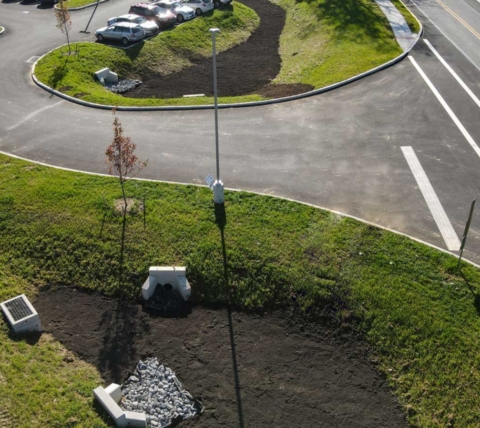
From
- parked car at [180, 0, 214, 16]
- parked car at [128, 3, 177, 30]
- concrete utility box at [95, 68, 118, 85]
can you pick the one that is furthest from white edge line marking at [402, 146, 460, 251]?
parked car at [180, 0, 214, 16]

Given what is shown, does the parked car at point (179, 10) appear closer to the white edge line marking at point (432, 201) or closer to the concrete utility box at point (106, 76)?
the concrete utility box at point (106, 76)

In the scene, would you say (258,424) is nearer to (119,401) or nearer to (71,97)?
(119,401)

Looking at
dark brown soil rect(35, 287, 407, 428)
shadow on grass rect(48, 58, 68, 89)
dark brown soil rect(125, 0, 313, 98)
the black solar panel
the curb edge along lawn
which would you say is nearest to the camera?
dark brown soil rect(35, 287, 407, 428)

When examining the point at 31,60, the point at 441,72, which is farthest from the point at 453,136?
the point at 31,60

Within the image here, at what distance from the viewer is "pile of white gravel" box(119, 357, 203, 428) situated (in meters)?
12.9

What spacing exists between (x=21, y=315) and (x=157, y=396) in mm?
4909

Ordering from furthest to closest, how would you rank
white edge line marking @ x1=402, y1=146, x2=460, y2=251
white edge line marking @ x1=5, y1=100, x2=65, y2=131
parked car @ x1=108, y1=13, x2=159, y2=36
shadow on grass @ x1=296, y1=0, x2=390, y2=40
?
parked car @ x1=108, y1=13, x2=159, y2=36 → shadow on grass @ x1=296, y1=0, x2=390, y2=40 → white edge line marking @ x1=5, y1=100, x2=65, y2=131 → white edge line marking @ x1=402, y1=146, x2=460, y2=251

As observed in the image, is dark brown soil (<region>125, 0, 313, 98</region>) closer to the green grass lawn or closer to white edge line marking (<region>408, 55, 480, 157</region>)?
white edge line marking (<region>408, 55, 480, 157</region>)

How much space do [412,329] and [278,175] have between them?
8.32 metres

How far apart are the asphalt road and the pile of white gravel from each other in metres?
8.29

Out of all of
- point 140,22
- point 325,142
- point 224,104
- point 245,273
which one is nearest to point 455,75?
point 325,142

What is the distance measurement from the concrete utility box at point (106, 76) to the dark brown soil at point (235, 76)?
1.66 meters

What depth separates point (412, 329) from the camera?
14.6 m

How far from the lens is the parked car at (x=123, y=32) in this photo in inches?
1363
